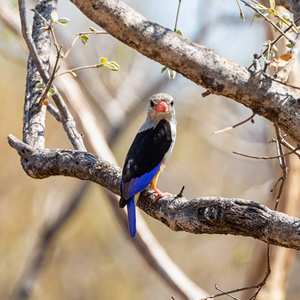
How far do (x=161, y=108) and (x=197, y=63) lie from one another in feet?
5.57

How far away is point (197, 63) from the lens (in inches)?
74.5

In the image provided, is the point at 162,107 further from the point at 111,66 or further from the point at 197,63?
the point at 197,63

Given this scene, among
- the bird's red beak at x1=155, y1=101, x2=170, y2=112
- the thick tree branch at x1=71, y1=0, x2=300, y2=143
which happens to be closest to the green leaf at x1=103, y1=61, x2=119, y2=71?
the thick tree branch at x1=71, y1=0, x2=300, y2=143

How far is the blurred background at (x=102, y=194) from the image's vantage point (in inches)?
303

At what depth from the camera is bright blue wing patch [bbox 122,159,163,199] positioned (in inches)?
110

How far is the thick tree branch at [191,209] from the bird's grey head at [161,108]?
2.73 feet

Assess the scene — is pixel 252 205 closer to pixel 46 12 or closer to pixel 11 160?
pixel 46 12

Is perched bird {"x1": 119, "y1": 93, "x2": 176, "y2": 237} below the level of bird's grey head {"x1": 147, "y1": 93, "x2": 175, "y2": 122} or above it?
below

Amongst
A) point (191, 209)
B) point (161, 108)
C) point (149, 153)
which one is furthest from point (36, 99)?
point (191, 209)

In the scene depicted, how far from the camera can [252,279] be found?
5500mm

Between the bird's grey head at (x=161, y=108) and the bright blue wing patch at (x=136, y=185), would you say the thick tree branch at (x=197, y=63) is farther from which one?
the bird's grey head at (x=161, y=108)

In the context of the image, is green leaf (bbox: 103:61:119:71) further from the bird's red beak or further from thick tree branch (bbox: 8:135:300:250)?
the bird's red beak

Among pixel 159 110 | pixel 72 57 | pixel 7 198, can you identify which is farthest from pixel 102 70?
pixel 159 110

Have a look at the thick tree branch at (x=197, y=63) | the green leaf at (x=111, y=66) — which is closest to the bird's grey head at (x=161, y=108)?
the green leaf at (x=111, y=66)
